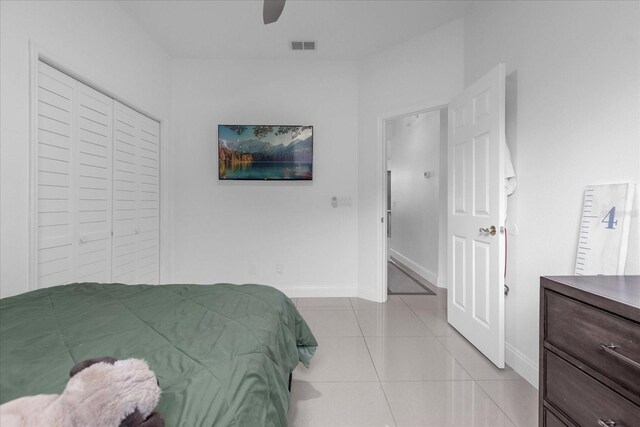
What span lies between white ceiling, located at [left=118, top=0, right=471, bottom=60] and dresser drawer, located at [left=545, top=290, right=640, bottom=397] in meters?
2.70

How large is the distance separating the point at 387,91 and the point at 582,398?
10.2 ft

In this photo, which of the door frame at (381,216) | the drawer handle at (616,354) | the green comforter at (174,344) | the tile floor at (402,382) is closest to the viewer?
the green comforter at (174,344)

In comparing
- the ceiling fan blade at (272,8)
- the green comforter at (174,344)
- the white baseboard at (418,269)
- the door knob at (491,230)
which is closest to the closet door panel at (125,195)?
the green comforter at (174,344)

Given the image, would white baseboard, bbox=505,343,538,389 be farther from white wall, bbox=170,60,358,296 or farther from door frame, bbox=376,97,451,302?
white wall, bbox=170,60,358,296

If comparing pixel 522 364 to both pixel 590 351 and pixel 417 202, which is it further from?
pixel 417 202

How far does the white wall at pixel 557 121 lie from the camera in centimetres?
143

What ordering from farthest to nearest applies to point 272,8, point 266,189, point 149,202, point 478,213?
point 266,189 < point 149,202 < point 478,213 < point 272,8

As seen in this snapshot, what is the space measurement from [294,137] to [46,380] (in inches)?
124

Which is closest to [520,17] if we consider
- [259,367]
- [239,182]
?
[259,367]

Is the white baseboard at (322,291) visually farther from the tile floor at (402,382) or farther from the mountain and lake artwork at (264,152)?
the mountain and lake artwork at (264,152)

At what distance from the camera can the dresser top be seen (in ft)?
3.11

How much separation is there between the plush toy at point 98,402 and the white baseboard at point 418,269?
13.5 ft

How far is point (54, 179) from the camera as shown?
2.02m

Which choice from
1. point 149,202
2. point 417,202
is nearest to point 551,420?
point 149,202
